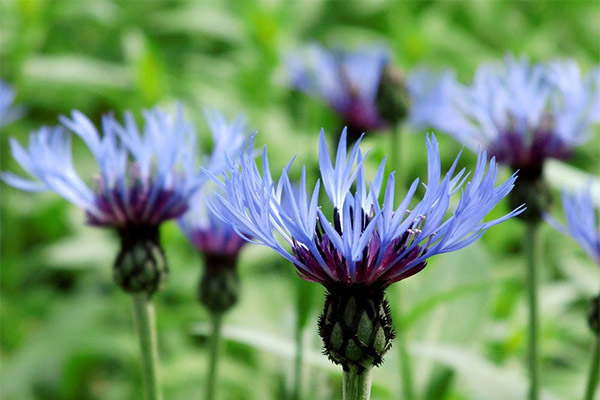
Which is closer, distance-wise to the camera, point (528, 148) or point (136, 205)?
point (136, 205)

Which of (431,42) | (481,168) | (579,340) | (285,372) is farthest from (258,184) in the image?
(431,42)

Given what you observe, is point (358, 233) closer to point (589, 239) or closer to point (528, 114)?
point (589, 239)

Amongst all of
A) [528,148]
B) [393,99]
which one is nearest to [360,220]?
[528,148]

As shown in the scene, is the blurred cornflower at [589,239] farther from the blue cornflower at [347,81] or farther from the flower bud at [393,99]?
the blue cornflower at [347,81]

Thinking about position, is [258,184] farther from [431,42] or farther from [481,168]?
[431,42]

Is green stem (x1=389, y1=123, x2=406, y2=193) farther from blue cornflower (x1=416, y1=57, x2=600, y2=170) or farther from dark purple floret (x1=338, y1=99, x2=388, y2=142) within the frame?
dark purple floret (x1=338, y1=99, x2=388, y2=142)

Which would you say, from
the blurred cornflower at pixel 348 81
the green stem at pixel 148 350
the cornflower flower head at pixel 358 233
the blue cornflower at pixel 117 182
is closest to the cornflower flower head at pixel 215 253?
the blue cornflower at pixel 117 182

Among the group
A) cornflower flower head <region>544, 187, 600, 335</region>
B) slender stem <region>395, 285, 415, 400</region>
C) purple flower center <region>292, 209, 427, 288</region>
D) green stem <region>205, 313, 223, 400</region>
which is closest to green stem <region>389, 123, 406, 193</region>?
slender stem <region>395, 285, 415, 400</region>
